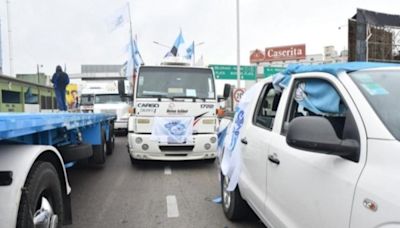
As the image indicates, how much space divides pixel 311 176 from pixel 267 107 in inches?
66.4

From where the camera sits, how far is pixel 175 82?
841 centimetres

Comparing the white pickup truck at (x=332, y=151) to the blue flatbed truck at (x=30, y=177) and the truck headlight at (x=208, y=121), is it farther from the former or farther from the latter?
the truck headlight at (x=208, y=121)

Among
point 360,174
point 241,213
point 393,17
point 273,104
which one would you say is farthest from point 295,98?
point 393,17

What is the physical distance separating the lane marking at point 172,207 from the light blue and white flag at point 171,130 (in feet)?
7.48

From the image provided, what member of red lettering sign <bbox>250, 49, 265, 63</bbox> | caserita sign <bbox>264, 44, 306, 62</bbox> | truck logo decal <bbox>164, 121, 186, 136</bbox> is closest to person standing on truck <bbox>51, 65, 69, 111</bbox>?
truck logo decal <bbox>164, 121, 186, 136</bbox>

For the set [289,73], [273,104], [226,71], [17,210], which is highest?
[226,71]

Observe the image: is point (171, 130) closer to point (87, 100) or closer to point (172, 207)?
point (172, 207)

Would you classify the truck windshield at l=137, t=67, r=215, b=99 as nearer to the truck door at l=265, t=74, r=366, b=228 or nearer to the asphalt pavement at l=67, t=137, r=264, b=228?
A: the asphalt pavement at l=67, t=137, r=264, b=228

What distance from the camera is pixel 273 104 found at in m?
3.78

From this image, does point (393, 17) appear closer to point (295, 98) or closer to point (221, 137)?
point (221, 137)

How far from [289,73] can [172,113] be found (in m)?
5.04

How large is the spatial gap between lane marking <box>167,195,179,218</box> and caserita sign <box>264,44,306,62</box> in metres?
46.7

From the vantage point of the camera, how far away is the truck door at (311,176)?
2.02 meters

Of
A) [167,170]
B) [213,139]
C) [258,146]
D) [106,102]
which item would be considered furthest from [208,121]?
[106,102]
